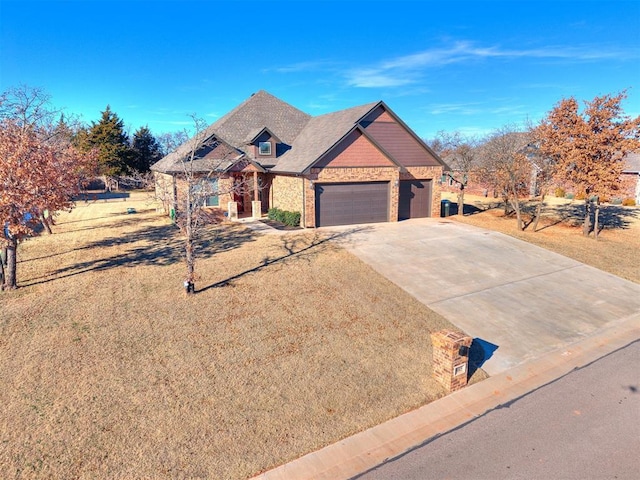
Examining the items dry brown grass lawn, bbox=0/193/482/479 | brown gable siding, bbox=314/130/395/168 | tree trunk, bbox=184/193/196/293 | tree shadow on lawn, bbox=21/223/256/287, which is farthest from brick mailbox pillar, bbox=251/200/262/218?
tree trunk, bbox=184/193/196/293

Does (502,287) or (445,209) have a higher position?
(445,209)

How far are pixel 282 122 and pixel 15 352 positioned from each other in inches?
1002

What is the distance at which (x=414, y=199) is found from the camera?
26016 millimetres

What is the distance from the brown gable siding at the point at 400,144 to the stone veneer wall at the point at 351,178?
172cm

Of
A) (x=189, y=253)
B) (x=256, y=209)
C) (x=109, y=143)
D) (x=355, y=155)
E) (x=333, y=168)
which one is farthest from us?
(x=109, y=143)

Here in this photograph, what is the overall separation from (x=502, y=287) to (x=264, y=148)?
18.8 metres

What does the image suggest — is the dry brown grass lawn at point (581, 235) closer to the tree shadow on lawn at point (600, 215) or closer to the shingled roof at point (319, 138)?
the tree shadow on lawn at point (600, 215)

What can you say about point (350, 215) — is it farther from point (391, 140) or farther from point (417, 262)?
point (417, 262)

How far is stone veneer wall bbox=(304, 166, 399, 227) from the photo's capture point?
2217 centimetres

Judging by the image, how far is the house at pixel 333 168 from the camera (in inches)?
884

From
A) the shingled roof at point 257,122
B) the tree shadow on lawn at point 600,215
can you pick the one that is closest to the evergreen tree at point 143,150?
the shingled roof at point 257,122

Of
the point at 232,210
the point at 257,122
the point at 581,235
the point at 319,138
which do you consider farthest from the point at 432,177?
the point at 257,122

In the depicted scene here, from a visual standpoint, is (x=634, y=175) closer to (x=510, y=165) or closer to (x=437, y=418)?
(x=510, y=165)

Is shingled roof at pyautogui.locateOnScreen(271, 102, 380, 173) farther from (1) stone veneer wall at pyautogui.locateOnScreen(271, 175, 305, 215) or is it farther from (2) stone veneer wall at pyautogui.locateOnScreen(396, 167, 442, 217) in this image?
(2) stone veneer wall at pyautogui.locateOnScreen(396, 167, 442, 217)
